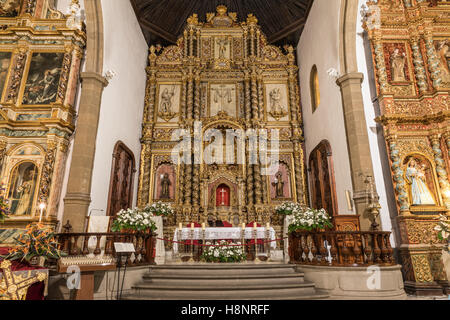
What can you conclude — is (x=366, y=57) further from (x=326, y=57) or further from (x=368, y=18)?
(x=326, y=57)

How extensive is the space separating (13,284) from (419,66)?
11.6 m

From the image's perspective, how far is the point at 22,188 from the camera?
8.49 meters

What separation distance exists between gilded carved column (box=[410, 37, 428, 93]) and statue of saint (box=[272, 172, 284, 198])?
21.2 feet

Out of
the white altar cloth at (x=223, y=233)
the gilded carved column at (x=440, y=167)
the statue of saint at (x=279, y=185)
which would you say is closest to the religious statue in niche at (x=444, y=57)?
the gilded carved column at (x=440, y=167)

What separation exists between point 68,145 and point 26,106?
5.79 ft

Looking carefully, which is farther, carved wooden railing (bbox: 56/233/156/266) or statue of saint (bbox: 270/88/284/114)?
statue of saint (bbox: 270/88/284/114)

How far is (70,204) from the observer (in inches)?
335

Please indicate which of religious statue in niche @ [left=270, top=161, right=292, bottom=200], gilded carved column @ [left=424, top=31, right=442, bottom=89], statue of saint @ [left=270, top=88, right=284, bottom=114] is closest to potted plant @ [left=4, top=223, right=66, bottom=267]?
religious statue in niche @ [left=270, top=161, right=292, bottom=200]

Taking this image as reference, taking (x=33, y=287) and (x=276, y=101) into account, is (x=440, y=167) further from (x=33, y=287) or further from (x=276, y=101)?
(x=33, y=287)

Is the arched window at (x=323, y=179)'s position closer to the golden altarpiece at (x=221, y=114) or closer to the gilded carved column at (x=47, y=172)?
the golden altarpiece at (x=221, y=114)

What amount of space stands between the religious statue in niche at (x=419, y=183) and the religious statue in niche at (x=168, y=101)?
1026 cm

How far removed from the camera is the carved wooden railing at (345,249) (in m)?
6.29

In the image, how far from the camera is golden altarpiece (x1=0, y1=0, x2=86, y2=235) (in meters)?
8.42

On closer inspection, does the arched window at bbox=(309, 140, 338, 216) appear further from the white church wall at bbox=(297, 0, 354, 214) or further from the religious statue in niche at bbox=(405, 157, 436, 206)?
the religious statue in niche at bbox=(405, 157, 436, 206)
